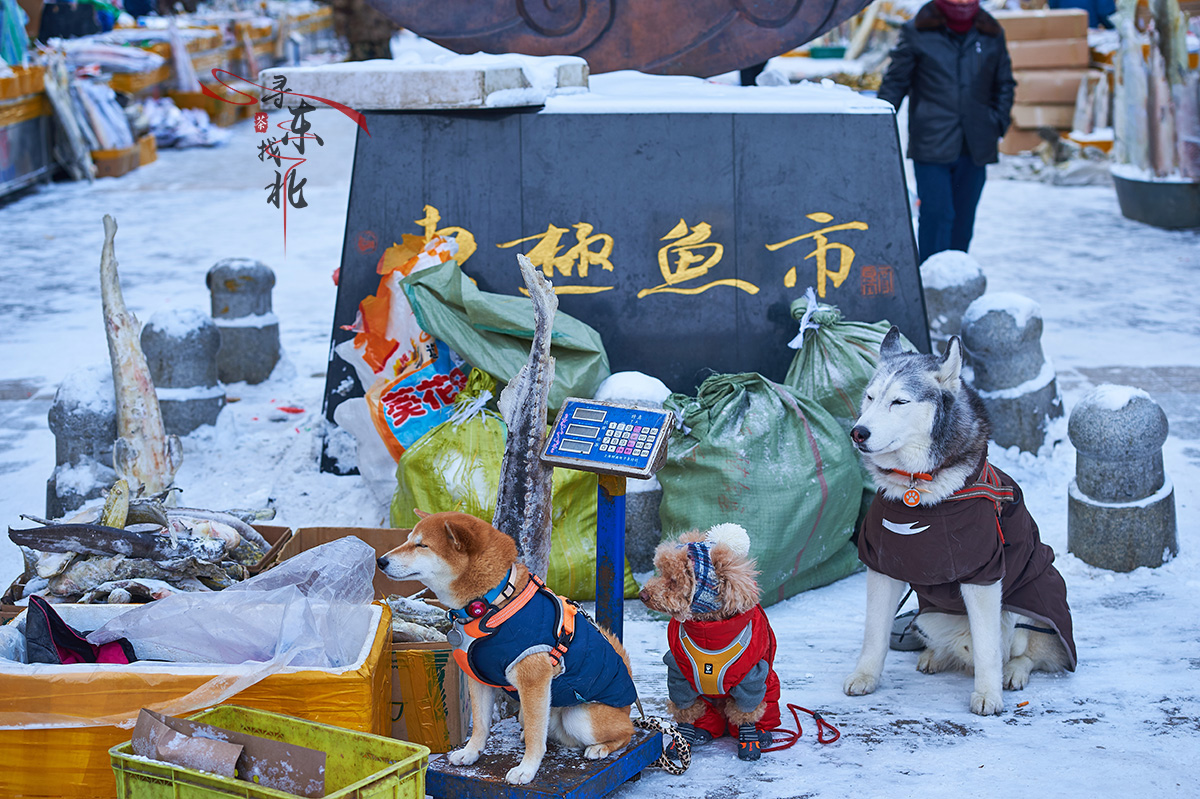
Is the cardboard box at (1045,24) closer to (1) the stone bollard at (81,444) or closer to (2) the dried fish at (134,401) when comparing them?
(2) the dried fish at (134,401)

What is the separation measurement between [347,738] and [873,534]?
1.58m

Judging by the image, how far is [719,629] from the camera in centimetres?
274

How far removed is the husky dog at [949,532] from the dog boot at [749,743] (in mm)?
483

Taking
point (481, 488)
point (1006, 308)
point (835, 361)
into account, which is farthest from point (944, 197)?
point (481, 488)

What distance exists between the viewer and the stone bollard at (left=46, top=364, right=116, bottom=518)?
4.27 meters

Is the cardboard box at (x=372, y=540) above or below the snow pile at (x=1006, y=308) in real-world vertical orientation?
below

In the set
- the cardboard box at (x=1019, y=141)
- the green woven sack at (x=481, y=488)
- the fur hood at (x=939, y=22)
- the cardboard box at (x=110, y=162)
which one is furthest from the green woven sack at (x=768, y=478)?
the cardboard box at (x=110, y=162)

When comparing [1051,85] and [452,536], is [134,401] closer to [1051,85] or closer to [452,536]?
[452,536]

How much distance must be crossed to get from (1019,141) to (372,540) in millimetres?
12438

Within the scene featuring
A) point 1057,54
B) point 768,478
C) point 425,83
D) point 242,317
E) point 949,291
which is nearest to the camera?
point 768,478

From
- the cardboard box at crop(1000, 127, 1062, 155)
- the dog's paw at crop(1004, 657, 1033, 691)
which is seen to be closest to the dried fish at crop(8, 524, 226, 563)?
the dog's paw at crop(1004, 657, 1033, 691)

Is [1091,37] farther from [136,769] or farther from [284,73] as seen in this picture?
[136,769]

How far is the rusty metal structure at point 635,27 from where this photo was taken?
16.5 feet

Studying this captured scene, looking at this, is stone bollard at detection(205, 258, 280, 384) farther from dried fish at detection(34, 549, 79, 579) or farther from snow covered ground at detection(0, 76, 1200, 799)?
dried fish at detection(34, 549, 79, 579)
